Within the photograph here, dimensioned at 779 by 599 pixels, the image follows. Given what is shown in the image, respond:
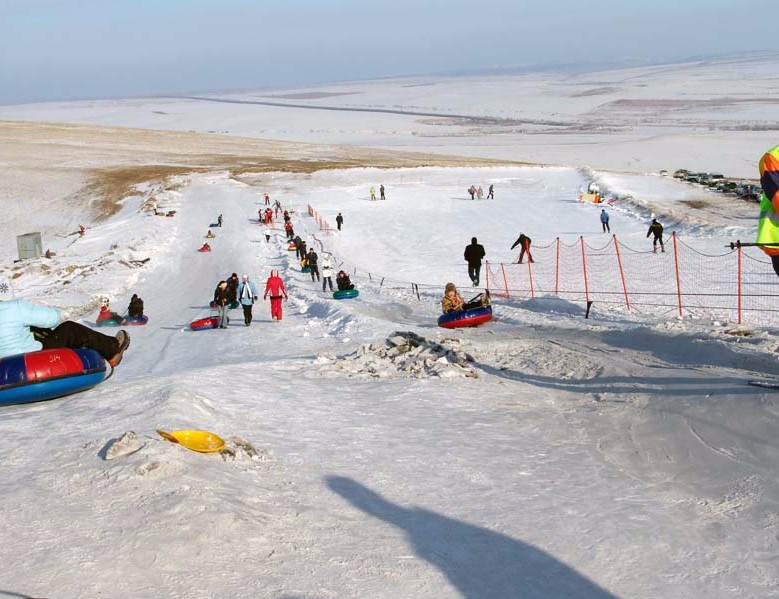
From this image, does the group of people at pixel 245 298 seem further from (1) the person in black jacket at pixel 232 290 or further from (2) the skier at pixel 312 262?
(2) the skier at pixel 312 262

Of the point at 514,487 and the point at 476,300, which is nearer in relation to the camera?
the point at 514,487

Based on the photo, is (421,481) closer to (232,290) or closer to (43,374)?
(43,374)

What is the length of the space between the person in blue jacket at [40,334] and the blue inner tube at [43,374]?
0.34m

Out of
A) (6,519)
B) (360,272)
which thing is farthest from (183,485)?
(360,272)

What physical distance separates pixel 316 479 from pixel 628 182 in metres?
51.7

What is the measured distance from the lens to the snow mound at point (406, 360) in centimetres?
1200

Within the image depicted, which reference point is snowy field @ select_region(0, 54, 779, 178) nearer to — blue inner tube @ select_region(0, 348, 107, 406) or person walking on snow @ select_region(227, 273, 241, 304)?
person walking on snow @ select_region(227, 273, 241, 304)

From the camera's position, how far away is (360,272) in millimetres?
30062

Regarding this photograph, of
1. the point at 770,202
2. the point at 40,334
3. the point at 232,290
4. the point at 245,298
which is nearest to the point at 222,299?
the point at 245,298

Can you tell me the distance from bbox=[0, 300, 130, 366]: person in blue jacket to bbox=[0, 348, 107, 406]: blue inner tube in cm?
34

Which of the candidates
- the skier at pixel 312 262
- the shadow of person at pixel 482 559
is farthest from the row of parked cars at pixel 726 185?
the shadow of person at pixel 482 559

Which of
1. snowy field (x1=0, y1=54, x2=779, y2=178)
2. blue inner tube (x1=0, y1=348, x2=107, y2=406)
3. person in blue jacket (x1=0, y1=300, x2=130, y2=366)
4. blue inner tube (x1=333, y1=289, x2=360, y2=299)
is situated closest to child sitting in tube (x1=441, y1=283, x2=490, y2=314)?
blue inner tube (x1=333, y1=289, x2=360, y2=299)

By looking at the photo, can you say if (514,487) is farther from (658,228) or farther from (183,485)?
(658,228)

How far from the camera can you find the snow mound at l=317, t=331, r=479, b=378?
39.4ft
